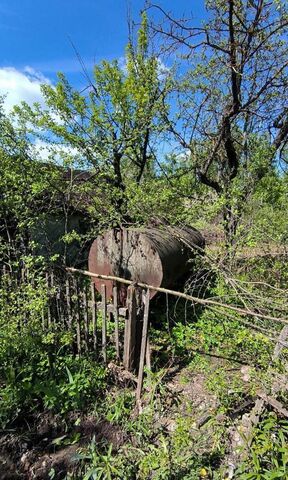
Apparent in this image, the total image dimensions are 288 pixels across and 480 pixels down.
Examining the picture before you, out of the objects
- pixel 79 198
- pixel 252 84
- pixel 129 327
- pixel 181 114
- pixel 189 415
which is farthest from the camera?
pixel 181 114

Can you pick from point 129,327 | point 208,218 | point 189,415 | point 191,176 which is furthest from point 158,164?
point 189,415

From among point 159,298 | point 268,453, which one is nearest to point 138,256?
point 159,298

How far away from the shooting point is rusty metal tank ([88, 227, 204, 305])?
16.9ft

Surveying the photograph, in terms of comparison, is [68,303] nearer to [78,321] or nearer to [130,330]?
[78,321]

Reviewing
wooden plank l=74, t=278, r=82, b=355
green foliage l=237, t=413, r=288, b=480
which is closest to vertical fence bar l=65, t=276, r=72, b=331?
wooden plank l=74, t=278, r=82, b=355

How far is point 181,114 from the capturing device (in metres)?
8.29

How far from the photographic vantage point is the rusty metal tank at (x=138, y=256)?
5.14 meters

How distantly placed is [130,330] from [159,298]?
2.26m

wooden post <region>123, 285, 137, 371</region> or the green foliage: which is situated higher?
wooden post <region>123, 285, 137, 371</region>

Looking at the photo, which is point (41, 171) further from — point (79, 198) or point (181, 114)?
point (181, 114)

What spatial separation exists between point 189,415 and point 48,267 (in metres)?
2.56

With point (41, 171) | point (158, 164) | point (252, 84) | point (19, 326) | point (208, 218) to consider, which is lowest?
point (19, 326)

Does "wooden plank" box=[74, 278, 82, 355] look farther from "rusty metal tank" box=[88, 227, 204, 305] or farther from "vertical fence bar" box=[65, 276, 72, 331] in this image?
"rusty metal tank" box=[88, 227, 204, 305]

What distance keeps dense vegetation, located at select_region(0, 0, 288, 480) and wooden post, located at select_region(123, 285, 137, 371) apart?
0.64 feet
